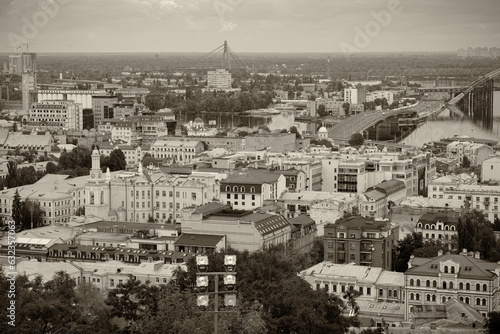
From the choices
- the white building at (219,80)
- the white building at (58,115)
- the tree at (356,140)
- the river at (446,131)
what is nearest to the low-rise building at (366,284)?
the tree at (356,140)

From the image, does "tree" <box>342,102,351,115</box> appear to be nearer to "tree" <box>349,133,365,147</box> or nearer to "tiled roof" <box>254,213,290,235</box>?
"tree" <box>349,133,365,147</box>

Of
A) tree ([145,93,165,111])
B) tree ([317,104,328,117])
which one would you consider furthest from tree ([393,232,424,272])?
tree ([145,93,165,111])

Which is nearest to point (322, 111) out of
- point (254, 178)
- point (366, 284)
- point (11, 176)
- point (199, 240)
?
point (11, 176)

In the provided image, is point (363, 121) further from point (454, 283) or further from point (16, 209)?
point (454, 283)

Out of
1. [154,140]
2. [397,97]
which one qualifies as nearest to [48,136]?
[154,140]

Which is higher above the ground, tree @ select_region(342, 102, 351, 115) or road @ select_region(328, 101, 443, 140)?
tree @ select_region(342, 102, 351, 115)

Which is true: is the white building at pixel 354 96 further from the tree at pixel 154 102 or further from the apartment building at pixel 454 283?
the apartment building at pixel 454 283
